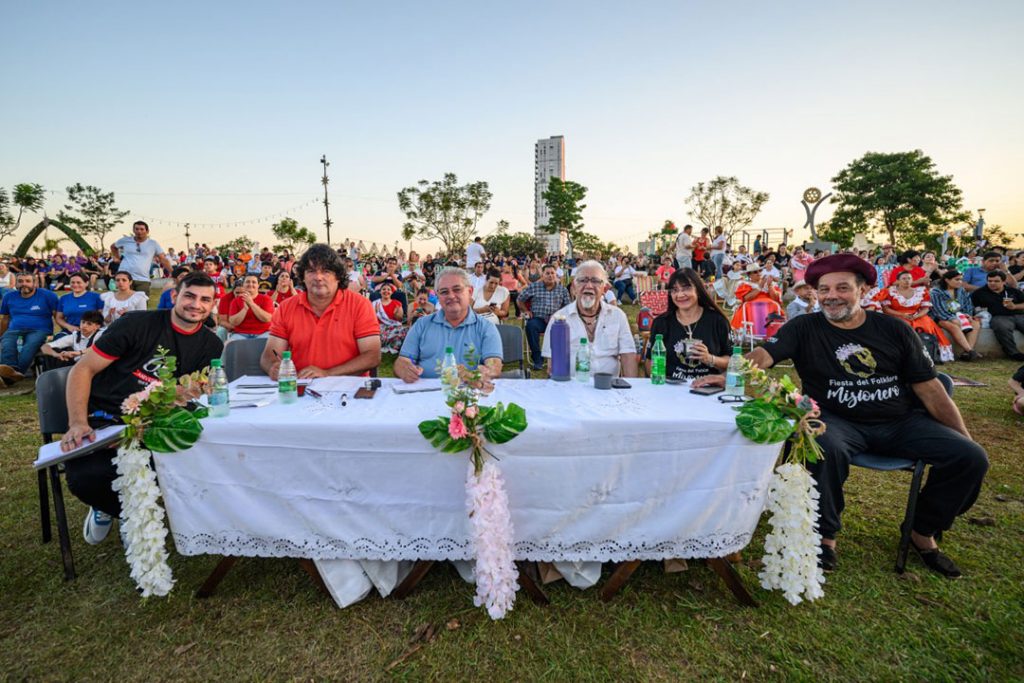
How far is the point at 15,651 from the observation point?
215cm

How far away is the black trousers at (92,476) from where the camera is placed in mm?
2596

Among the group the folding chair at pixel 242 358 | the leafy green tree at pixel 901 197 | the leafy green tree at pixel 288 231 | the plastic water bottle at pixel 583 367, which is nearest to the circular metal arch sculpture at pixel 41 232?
the leafy green tree at pixel 288 231

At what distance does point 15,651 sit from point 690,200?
161 ft

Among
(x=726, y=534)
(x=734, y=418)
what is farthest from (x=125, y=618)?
(x=734, y=418)

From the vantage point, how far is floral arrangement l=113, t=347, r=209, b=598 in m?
2.20

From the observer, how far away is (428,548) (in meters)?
2.37

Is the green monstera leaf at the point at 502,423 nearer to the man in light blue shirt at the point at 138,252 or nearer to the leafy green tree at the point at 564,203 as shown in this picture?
the man in light blue shirt at the point at 138,252

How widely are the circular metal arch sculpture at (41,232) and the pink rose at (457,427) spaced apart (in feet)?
157

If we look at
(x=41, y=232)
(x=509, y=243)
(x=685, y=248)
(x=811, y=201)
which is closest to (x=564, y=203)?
(x=509, y=243)

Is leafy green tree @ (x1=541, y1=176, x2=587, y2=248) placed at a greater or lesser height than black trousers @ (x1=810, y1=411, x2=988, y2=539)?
A: greater

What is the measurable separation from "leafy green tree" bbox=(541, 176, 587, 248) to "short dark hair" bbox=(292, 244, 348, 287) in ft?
146

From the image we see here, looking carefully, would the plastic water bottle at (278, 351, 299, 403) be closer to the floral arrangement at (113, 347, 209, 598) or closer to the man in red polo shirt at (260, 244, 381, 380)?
the floral arrangement at (113, 347, 209, 598)

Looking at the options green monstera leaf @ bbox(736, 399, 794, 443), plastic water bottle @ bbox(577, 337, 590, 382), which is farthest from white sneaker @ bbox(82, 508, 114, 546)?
green monstera leaf @ bbox(736, 399, 794, 443)

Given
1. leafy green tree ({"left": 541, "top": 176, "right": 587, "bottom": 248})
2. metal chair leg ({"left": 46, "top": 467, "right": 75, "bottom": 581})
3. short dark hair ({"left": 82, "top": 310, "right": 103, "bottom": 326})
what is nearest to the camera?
metal chair leg ({"left": 46, "top": 467, "right": 75, "bottom": 581})
